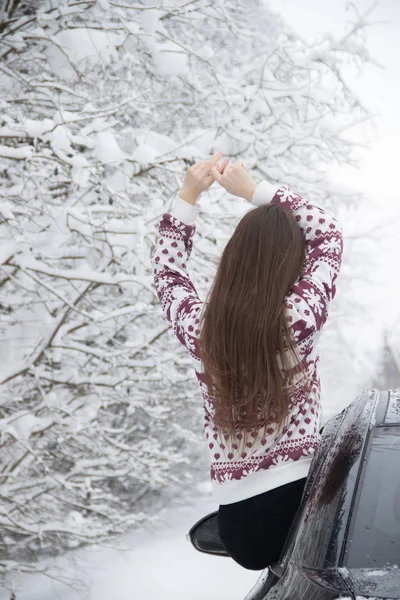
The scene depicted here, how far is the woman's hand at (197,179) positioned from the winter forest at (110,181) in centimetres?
202

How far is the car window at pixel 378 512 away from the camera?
1.08 metres

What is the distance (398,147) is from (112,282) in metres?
17.8

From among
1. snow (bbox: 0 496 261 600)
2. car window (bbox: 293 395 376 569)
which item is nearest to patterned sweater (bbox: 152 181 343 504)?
car window (bbox: 293 395 376 569)

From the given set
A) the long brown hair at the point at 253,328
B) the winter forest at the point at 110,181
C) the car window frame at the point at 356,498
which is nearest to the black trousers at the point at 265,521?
the long brown hair at the point at 253,328

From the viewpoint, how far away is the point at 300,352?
150 cm

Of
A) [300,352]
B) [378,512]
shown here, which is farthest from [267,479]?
[378,512]

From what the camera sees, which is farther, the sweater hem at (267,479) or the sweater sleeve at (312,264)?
the sweater hem at (267,479)

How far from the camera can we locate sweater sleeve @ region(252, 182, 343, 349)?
1447mm

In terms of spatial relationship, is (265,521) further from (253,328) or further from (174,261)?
(174,261)

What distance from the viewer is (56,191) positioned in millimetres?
4961

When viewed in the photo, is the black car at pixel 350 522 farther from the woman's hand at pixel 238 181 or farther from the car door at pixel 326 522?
the woman's hand at pixel 238 181

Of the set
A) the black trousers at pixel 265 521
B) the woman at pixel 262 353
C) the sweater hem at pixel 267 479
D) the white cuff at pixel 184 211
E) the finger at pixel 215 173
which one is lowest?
the black trousers at pixel 265 521

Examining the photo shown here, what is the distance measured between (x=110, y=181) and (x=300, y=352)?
339 cm

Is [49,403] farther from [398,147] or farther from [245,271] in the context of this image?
[398,147]
